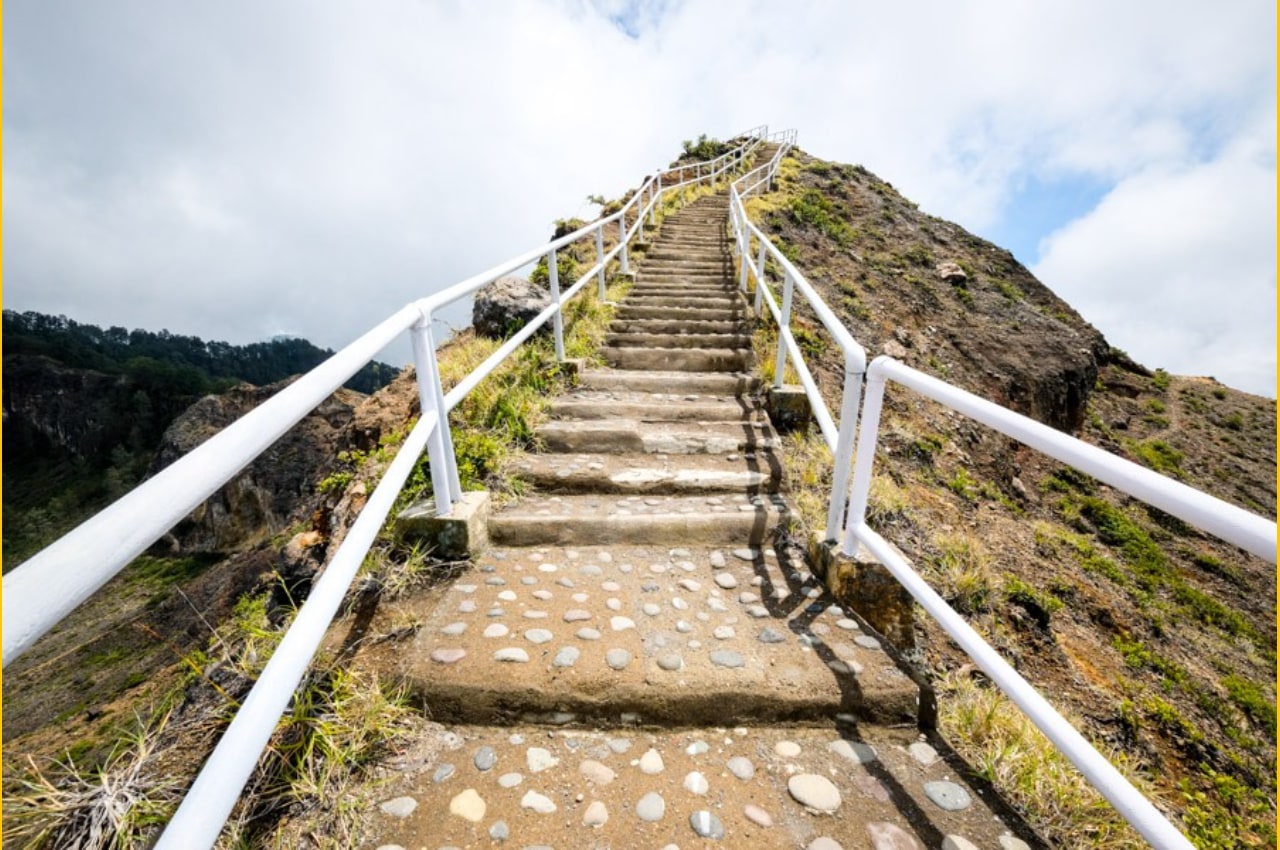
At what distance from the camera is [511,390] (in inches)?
183

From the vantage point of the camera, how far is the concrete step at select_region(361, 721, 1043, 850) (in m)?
1.90

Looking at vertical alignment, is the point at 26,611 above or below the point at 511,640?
above

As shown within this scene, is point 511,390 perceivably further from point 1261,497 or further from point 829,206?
point 1261,497

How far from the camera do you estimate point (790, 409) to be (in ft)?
15.6

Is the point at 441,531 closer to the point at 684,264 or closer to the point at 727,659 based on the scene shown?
the point at 727,659

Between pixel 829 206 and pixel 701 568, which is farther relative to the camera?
pixel 829 206

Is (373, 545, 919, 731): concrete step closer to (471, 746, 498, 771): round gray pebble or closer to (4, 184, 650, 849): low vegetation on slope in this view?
(471, 746, 498, 771): round gray pebble

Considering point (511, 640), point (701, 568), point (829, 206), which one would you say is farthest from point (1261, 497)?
point (511, 640)

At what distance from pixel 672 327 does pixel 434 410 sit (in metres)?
4.48

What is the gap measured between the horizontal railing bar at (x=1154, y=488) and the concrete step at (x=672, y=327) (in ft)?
16.0

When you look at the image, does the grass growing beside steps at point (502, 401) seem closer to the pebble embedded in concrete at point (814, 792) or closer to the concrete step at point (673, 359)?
the concrete step at point (673, 359)

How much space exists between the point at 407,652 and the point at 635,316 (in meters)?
5.46

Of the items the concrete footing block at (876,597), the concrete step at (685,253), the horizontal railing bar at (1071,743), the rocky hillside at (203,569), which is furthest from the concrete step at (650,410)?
the concrete step at (685,253)

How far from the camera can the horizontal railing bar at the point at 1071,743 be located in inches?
60.4
